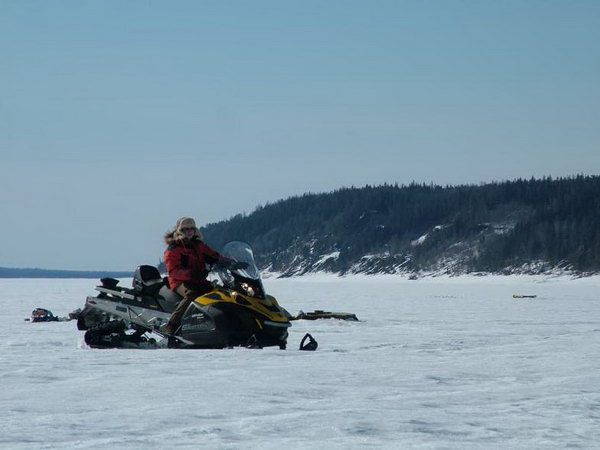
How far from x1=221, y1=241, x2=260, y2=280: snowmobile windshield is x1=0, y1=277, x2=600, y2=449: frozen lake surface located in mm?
958

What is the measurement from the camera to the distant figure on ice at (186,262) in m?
11.6

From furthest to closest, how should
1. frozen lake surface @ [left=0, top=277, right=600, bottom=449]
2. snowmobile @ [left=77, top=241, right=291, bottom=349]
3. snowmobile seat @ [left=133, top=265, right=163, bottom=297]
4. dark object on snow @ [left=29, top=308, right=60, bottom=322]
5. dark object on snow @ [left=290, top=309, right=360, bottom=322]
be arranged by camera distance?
dark object on snow @ [left=290, top=309, right=360, bottom=322]
dark object on snow @ [left=29, top=308, right=60, bottom=322]
snowmobile seat @ [left=133, top=265, right=163, bottom=297]
snowmobile @ [left=77, top=241, right=291, bottom=349]
frozen lake surface @ [left=0, top=277, right=600, bottom=449]

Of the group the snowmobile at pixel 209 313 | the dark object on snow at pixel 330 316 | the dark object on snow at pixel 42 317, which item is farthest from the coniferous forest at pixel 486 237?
the snowmobile at pixel 209 313

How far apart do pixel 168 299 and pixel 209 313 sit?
780mm

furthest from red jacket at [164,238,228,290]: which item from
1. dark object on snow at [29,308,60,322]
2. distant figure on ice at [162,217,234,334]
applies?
dark object on snow at [29,308,60,322]

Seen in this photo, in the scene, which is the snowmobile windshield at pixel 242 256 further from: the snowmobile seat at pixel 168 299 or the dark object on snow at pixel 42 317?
the dark object on snow at pixel 42 317

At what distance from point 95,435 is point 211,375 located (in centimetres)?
319

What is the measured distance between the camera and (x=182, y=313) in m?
11.6

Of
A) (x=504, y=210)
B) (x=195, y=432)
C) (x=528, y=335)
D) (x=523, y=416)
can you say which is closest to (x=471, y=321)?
(x=528, y=335)

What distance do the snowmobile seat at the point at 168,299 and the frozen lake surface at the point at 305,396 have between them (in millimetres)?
751

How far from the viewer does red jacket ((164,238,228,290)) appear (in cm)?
1167

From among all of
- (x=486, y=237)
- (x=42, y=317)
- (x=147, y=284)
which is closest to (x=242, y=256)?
(x=147, y=284)

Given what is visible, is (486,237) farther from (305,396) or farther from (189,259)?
(305,396)

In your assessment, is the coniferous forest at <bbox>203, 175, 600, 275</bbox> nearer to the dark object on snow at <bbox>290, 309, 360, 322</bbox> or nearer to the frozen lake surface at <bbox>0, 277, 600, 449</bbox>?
the dark object on snow at <bbox>290, 309, 360, 322</bbox>
